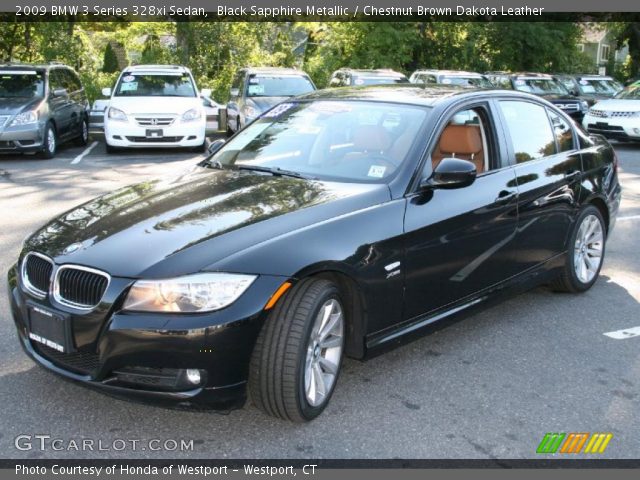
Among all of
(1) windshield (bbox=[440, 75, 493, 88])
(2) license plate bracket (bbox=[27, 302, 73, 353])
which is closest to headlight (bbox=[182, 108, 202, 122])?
(1) windshield (bbox=[440, 75, 493, 88])

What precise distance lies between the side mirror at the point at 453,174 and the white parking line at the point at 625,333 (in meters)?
1.69

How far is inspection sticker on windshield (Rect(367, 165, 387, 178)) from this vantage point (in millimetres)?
4434

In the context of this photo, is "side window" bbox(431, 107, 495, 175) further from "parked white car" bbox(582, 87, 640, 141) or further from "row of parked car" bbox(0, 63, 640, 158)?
"parked white car" bbox(582, 87, 640, 141)

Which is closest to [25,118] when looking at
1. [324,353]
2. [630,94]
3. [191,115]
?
[191,115]

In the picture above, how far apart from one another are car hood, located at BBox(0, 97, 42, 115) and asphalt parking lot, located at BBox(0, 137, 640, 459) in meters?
8.55

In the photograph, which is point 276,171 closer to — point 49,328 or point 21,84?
point 49,328

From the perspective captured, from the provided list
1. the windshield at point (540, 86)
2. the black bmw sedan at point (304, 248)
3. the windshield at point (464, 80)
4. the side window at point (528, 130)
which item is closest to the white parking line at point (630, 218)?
the black bmw sedan at point (304, 248)

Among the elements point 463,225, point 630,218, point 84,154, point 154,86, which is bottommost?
point 630,218

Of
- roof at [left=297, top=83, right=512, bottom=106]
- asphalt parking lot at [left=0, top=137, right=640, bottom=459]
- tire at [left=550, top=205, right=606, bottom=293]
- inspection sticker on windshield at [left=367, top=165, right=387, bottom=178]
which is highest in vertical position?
roof at [left=297, top=83, right=512, bottom=106]

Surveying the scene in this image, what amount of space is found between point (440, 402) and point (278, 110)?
247cm

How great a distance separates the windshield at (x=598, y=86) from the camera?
73.8ft

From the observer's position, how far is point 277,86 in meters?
16.4

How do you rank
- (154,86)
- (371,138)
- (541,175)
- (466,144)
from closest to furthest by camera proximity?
(371,138)
(466,144)
(541,175)
(154,86)

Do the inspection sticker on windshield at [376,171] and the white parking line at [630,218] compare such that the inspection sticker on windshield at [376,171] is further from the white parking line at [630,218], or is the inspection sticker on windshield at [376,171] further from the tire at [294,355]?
the white parking line at [630,218]
